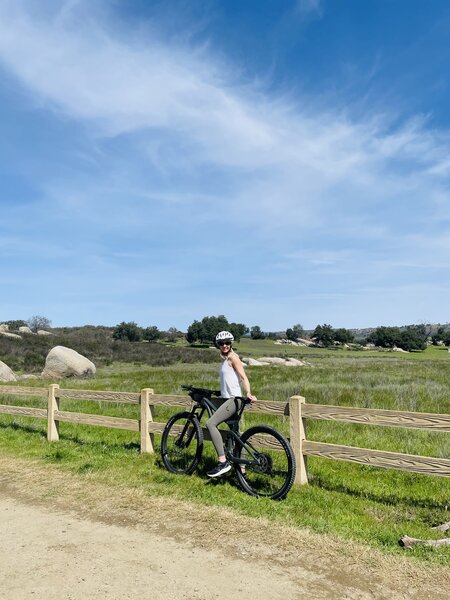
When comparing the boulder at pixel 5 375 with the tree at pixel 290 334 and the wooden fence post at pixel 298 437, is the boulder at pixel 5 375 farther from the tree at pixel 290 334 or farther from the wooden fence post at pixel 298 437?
the tree at pixel 290 334

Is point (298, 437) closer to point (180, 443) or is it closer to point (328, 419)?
point (328, 419)

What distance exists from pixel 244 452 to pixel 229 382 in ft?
3.50

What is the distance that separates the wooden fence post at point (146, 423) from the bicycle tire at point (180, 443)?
2.43 ft

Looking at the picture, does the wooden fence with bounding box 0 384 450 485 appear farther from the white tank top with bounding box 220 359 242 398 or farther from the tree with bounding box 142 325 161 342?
the tree with bounding box 142 325 161 342

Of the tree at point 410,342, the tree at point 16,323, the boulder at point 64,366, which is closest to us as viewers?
the boulder at point 64,366

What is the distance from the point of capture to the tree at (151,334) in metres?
98.3

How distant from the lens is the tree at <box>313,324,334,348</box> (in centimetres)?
13412

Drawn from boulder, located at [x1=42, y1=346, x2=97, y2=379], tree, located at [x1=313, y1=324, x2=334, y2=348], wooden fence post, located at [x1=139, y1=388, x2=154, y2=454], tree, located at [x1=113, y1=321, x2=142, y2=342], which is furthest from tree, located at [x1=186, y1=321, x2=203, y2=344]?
wooden fence post, located at [x1=139, y1=388, x2=154, y2=454]

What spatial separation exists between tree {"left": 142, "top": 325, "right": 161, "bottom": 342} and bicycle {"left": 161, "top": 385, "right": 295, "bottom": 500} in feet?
293

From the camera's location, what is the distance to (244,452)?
25.2ft

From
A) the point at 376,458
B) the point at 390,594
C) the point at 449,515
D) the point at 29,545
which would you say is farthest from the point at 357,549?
the point at 29,545

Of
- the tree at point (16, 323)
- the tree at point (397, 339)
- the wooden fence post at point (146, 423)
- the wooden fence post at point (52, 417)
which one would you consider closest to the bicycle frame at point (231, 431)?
the wooden fence post at point (146, 423)

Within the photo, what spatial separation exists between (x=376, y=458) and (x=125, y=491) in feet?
11.5

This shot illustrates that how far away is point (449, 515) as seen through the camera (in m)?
6.72
